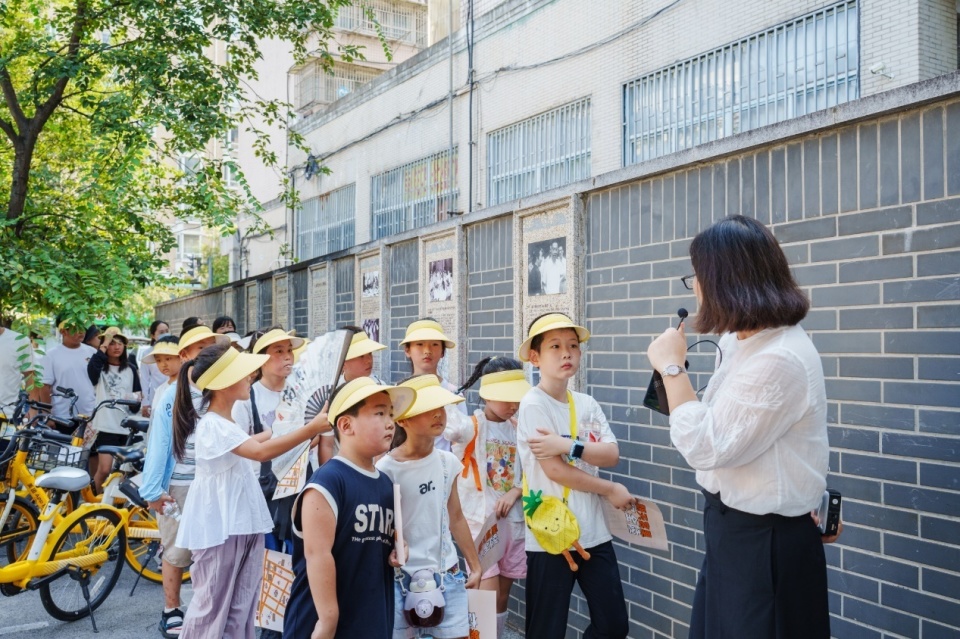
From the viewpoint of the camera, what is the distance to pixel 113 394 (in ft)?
30.6

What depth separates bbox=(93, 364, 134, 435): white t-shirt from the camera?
8.94 meters

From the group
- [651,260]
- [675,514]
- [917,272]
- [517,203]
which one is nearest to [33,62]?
[517,203]

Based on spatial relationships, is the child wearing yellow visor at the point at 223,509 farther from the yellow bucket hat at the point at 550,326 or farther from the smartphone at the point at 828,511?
the smartphone at the point at 828,511

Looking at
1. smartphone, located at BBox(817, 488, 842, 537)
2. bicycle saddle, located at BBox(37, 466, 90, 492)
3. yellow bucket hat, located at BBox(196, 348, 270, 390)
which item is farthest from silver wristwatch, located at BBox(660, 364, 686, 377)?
bicycle saddle, located at BBox(37, 466, 90, 492)

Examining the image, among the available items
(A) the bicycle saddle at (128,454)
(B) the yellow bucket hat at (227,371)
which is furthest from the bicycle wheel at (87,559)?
(B) the yellow bucket hat at (227,371)

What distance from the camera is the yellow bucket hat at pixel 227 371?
446 centimetres

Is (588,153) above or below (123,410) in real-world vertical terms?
above

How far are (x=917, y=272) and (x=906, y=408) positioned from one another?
1.84ft

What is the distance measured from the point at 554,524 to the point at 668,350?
1.48 metres

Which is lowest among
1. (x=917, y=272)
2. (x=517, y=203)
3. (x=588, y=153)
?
(x=917, y=272)

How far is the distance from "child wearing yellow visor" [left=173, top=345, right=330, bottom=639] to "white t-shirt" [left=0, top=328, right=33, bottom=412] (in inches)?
182

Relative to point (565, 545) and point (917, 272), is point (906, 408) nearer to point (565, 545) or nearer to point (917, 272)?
point (917, 272)

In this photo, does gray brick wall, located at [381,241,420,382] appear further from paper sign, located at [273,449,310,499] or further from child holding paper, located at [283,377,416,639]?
child holding paper, located at [283,377,416,639]

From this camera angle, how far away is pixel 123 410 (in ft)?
29.6
